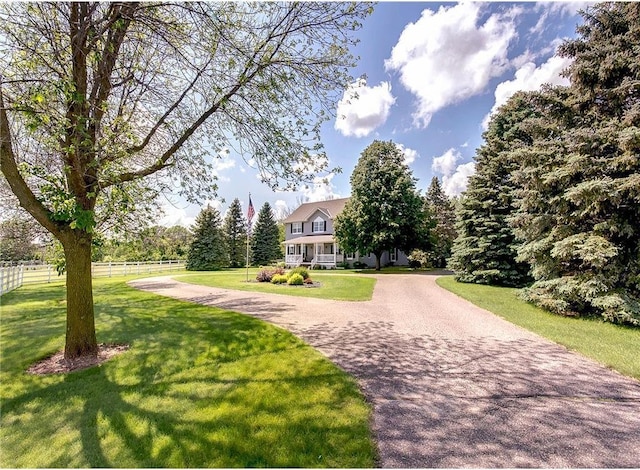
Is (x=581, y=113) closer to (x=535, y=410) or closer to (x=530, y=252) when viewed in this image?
(x=530, y=252)

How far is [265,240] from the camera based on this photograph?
38000 mm

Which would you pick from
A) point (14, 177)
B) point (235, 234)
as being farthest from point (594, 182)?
point (235, 234)

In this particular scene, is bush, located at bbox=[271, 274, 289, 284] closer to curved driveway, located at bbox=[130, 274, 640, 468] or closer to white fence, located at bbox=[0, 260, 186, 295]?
curved driveway, located at bbox=[130, 274, 640, 468]

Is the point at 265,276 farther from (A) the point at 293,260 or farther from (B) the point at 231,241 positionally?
(B) the point at 231,241

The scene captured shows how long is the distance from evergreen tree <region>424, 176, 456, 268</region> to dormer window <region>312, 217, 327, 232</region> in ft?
36.5

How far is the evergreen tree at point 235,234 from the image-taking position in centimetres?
3684

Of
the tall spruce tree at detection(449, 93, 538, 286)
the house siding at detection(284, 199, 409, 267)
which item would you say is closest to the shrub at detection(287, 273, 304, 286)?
the tall spruce tree at detection(449, 93, 538, 286)

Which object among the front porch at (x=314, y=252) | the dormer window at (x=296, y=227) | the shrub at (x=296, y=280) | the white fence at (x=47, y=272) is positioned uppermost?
the dormer window at (x=296, y=227)

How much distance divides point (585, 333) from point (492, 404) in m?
4.96

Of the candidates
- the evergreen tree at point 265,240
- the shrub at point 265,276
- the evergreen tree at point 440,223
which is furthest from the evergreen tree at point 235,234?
the evergreen tree at point 440,223

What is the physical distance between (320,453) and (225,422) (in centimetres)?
118

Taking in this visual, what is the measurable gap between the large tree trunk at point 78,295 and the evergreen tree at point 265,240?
3168 centimetres

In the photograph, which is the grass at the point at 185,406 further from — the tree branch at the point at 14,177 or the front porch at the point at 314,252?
the front porch at the point at 314,252

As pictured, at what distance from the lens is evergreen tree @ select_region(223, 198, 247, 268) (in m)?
36.8
